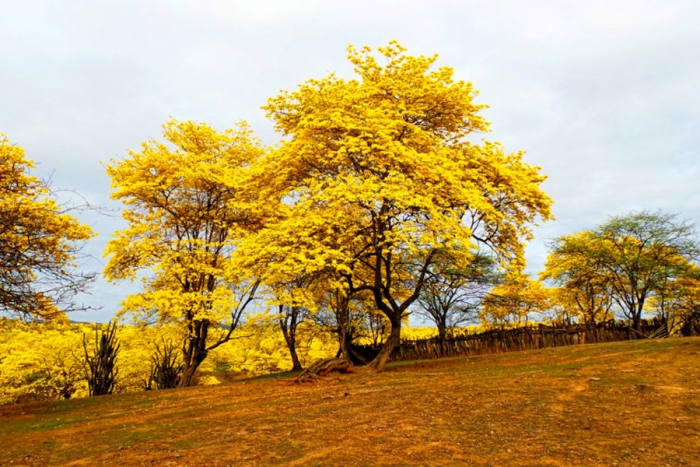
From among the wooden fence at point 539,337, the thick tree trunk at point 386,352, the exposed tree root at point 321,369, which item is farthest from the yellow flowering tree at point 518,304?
the exposed tree root at point 321,369

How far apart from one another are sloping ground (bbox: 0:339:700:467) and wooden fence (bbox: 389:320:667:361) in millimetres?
10689

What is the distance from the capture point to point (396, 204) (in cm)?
1411

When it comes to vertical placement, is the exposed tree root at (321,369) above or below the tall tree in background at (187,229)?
below

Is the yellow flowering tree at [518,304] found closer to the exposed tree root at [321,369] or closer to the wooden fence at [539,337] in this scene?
the wooden fence at [539,337]

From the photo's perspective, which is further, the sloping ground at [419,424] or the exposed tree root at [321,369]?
the exposed tree root at [321,369]

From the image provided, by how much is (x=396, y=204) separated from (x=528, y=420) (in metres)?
7.70

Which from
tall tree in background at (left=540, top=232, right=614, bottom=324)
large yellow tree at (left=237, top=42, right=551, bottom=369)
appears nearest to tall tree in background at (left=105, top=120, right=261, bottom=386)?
large yellow tree at (left=237, top=42, right=551, bottom=369)

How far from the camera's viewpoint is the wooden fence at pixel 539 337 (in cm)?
2391

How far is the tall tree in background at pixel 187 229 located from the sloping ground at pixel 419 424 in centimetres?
744

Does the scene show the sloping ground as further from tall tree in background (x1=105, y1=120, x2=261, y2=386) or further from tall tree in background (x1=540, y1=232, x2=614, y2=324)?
tall tree in background (x1=540, y1=232, x2=614, y2=324)

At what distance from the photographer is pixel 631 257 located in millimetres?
29859

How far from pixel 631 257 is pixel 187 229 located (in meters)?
28.0

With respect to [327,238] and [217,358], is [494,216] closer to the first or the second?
[327,238]

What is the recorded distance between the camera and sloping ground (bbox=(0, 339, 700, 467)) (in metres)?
6.47
